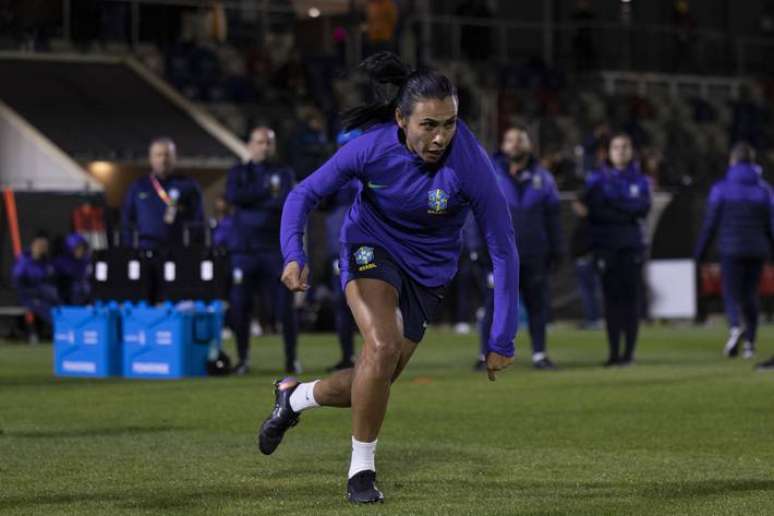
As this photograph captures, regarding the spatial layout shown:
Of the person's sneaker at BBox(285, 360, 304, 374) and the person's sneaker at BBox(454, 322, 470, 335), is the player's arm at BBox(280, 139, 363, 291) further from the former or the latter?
the person's sneaker at BBox(454, 322, 470, 335)

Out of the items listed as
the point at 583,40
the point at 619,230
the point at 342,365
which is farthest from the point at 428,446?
the point at 583,40

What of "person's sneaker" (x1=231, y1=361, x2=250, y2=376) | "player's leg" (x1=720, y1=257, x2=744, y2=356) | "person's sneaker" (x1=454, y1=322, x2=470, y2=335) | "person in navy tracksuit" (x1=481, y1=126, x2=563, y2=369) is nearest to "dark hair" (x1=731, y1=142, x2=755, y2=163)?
"player's leg" (x1=720, y1=257, x2=744, y2=356)

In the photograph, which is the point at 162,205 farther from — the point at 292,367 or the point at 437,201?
the point at 437,201

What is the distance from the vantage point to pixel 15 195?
75.4ft

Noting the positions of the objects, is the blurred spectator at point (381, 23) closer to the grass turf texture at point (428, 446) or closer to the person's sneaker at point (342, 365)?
the person's sneaker at point (342, 365)

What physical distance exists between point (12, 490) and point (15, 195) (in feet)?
51.3

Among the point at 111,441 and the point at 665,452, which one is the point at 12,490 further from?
the point at 665,452

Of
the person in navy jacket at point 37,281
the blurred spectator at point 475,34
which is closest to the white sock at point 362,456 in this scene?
the person in navy jacket at point 37,281

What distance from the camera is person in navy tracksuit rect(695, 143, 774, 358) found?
18.0 metres

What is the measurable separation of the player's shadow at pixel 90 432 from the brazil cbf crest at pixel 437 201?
3.58 m

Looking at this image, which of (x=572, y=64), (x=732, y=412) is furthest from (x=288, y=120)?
(x=732, y=412)

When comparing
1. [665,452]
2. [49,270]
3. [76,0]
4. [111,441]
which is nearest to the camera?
[665,452]

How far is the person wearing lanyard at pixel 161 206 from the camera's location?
1523cm

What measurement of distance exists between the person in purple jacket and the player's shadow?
3.07 m
